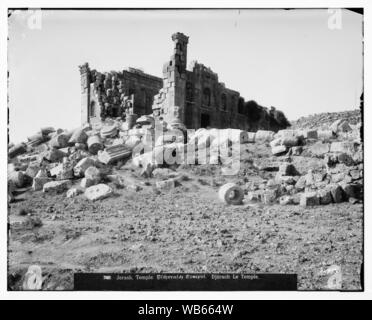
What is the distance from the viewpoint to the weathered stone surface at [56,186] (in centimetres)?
1102

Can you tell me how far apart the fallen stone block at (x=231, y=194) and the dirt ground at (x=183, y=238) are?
148 mm

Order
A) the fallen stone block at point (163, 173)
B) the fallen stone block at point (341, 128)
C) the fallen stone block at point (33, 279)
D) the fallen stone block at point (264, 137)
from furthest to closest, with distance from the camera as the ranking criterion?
1. the fallen stone block at point (264, 137)
2. the fallen stone block at point (341, 128)
3. the fallen stone block at point (163, 173)
4. the fallen stone block at point (33, 279)

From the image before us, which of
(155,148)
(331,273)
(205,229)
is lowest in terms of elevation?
(331,273)

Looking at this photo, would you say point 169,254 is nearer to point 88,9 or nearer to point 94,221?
point 94,221

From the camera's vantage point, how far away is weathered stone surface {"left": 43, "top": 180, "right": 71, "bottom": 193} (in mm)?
11016

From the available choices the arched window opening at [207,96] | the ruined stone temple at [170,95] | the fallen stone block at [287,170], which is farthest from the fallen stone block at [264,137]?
the arched window opening at [207,96]

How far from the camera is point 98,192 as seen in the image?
10.5 m

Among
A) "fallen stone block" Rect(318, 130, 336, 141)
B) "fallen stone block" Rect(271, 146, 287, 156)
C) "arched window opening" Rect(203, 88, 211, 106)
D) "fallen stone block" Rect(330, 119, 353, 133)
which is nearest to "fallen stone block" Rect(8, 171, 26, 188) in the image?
"fallen stone block" Rect(271, 146, 287, 156)

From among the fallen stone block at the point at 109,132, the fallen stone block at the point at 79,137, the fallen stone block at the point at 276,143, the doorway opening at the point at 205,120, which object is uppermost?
the doorway opening at the point at 205,120

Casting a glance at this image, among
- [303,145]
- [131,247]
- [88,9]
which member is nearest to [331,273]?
[131,247]

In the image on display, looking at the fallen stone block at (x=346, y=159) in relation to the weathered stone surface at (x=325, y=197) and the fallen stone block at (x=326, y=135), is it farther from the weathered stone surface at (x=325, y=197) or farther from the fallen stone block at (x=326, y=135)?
the fallen stone block at (x=326, y=135)

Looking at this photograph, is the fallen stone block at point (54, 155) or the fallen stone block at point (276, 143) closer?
the fallen stone block at point (276, 143)
